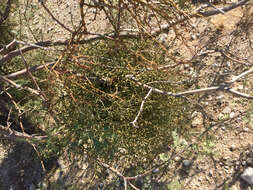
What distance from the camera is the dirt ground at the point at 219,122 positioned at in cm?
127

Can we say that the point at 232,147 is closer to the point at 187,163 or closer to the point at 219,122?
the point at 219,122

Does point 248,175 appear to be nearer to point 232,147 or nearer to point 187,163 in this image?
point 232,147

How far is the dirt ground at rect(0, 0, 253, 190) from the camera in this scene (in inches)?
50.2

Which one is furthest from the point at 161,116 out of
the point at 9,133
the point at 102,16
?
the point at 102,16

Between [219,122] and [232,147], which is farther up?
[219,122]

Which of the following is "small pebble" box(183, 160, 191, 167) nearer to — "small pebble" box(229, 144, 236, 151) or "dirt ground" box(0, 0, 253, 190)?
"dirt ground" box(0, 0, 253, 190)

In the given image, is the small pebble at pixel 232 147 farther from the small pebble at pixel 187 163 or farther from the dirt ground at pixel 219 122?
the small pebble at pixel 187 163

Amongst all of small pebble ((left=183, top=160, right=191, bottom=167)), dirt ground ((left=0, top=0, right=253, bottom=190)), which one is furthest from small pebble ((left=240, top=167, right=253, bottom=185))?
small pebble ((left=183, top=160, right=191, bottom=167))

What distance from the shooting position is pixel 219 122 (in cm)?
133

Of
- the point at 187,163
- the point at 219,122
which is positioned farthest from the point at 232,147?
the point at 187,163

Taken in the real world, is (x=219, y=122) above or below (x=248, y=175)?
above

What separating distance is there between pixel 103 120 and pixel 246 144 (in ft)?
2.44

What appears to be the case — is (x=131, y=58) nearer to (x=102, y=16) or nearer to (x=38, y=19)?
(x=102, y=16)

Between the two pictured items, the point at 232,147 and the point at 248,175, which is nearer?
the point at 248,175
